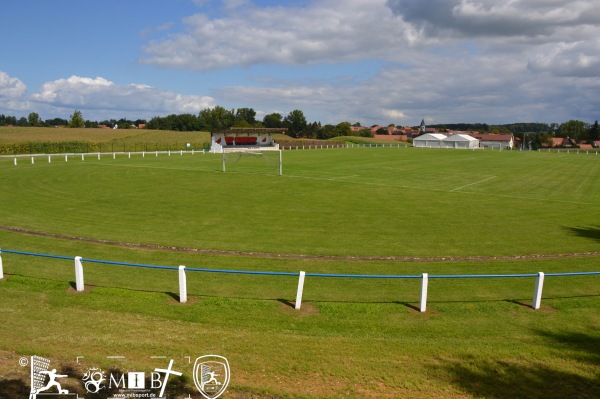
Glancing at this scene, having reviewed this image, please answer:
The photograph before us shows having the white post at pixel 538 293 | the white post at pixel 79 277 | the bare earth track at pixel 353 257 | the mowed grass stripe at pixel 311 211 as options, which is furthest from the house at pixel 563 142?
the white post at pixel 79 277

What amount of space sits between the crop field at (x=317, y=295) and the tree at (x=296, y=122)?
164053 mm

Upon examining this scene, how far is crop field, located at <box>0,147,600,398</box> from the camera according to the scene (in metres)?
7.79

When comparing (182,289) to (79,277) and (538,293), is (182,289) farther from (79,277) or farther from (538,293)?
(538,293)

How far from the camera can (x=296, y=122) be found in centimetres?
19025

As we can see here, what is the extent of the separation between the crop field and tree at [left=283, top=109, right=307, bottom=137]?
16405 centimetres

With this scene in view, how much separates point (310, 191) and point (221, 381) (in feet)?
85.4

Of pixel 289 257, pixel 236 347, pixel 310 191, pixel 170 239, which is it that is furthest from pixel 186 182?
pixel 236 347

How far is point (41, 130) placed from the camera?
120 meters

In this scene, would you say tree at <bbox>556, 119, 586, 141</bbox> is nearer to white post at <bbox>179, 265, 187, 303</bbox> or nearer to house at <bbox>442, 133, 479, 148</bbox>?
house at <bbox>442, 133, 479, 148</bbox>

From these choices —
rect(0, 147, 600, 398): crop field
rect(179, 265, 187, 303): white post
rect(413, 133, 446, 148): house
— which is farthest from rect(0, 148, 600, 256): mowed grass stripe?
rect(413, 133, 446, 148): house

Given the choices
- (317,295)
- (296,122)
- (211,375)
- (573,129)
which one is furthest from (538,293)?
(573,129)

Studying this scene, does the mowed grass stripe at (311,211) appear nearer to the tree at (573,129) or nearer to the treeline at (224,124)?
the treeline at (224,124)

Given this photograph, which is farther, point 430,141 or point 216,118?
point 216,118

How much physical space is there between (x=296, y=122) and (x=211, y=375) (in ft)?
610
